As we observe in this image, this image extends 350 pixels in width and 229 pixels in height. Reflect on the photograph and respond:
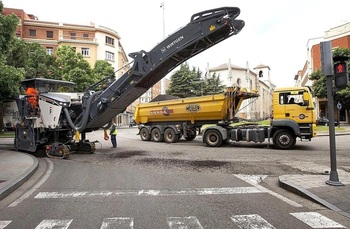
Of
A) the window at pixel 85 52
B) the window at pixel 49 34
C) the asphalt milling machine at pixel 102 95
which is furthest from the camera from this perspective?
the window at pixel 85 52

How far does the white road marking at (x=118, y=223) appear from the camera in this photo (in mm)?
4000

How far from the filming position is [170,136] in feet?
57.4

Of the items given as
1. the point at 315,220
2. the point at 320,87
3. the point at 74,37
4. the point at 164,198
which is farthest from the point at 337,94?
the point at 74,37

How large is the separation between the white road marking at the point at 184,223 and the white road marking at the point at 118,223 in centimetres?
61

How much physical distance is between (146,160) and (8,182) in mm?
4953

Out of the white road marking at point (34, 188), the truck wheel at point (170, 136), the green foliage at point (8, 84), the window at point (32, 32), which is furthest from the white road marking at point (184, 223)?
the window at point (32, 32)

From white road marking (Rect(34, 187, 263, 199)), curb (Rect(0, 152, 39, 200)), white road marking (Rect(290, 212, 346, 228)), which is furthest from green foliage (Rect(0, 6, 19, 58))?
white road marking (Rect(290, 212, 346, 228))

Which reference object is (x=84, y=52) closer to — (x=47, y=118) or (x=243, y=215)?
(x=47, y=118)

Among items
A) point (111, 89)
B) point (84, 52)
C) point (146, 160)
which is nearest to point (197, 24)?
point (111, 89)

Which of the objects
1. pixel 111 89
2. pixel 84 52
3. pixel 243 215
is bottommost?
pixel 243 215

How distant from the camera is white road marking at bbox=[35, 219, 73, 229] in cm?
403

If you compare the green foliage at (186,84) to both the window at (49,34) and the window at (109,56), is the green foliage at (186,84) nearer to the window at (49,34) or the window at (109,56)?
the window at (109,56)

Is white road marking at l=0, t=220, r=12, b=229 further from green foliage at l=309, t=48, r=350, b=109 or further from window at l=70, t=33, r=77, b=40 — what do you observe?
window at l=70, t=33, r=77, b=40

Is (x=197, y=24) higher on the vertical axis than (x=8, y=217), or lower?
higher
